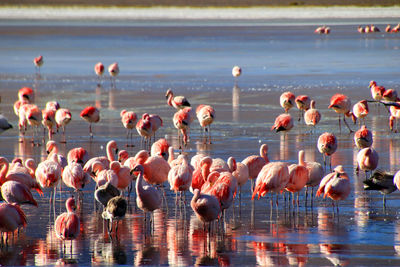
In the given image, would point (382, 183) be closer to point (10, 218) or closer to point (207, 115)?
point (10, 218)

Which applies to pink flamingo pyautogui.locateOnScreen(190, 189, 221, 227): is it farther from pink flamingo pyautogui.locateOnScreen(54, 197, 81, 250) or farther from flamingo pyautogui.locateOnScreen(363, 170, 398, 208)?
flamingo pyautogui.locateOnScreen(363, 170, 398, 208)

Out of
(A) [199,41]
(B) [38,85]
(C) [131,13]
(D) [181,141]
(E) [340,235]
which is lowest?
(E) [340,235]

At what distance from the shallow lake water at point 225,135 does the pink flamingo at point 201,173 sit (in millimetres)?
373

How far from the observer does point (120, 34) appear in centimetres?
4853

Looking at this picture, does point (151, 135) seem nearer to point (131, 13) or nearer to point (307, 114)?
point (307, 114)

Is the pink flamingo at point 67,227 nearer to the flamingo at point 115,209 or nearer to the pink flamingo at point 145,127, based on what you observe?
the flamingo at point 115,209

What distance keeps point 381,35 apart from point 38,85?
1076 inches

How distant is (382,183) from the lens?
911 cm

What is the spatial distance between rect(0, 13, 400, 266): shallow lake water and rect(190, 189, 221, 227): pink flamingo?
27 centimetres

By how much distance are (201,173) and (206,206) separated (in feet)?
4.51

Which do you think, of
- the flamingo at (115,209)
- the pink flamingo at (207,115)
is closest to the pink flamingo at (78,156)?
the flamingo at (115,209)

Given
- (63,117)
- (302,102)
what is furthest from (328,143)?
(63,117)

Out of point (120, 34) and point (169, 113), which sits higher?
point (120, 34)
